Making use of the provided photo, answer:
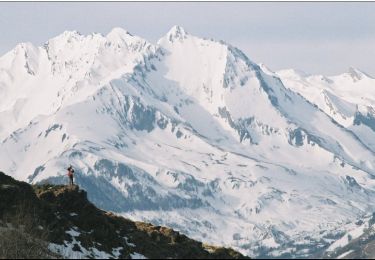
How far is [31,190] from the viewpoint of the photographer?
117125 mm

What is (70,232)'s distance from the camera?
11256 cm

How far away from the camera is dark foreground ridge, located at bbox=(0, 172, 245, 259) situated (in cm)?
10450

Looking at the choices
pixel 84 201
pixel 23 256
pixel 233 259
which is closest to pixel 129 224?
pixel 84 201

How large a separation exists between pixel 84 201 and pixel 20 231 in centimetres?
1627

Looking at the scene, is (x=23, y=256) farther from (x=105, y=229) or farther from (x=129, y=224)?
(x=129, y=224)

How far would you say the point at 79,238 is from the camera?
112 m

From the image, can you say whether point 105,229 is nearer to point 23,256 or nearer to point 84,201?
point 84,201

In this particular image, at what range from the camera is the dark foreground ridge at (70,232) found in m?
104

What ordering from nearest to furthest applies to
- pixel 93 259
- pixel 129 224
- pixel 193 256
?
pixel 93 259 → pixel 193 256 → pixel 129 224

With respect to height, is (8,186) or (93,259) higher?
(8,186)

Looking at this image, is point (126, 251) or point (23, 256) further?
point (126, 251)

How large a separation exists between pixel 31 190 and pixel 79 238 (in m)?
10.00

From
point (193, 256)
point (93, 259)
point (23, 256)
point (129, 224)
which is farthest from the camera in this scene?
point (129, 224)

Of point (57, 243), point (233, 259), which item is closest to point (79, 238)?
point (57, 243)
